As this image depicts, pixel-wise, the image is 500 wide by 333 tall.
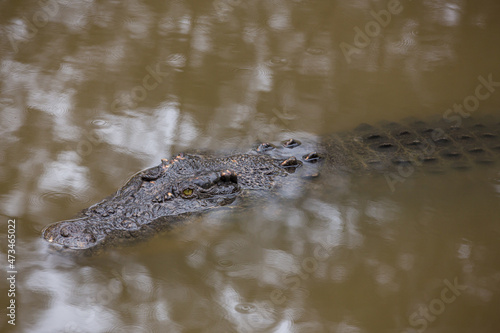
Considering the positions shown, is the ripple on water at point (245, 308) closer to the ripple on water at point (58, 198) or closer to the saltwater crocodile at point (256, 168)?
the saltwater crocodile at point (256, 168)

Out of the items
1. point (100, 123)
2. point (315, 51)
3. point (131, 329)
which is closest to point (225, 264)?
point (131, 329)

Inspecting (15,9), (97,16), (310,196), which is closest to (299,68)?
(310,196)

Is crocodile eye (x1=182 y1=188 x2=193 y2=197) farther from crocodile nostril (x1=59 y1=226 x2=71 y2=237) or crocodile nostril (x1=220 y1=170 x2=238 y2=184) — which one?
crocodile nostril (x1=59 y1=226 x2=71 y2=237)

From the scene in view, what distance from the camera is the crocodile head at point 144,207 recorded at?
3.64 metres

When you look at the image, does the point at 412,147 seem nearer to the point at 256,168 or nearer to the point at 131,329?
the point at 256,168

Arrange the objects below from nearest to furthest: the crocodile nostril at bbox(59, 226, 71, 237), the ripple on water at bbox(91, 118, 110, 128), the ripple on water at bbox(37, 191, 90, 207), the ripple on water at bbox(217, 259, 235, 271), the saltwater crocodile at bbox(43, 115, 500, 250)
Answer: the crocodile nostril at bbox(59, 226, 71, 237)
the ripple on water at bbox(217, 259, 235, 271)
the saltwater crocodile at bbox(43, 115, 500, 250)
the ripple on water at bbox(37, 191, 90, 207)
the ripple on water at bbox(91, 118, 110, 128)

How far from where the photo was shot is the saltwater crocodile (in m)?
3.87

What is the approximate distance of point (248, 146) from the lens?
16.5 ft

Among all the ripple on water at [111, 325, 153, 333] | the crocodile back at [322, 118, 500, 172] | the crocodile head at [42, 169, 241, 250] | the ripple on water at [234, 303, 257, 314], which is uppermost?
the crocodile back at [322, 118, 500, 172]

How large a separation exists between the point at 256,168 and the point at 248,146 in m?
0.49

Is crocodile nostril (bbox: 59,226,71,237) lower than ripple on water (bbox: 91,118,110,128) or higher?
lower

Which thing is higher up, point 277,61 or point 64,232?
point 277,61

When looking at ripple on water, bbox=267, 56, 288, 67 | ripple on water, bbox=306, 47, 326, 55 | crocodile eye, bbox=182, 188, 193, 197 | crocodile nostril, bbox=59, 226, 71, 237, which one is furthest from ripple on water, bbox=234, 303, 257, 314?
ripple on water, bbox=306, 47, 326, 55

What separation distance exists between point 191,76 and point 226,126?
41.9 inches
